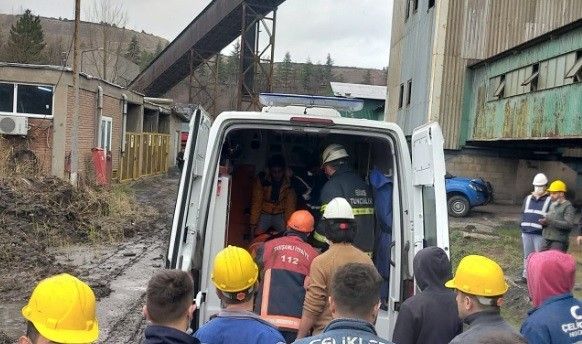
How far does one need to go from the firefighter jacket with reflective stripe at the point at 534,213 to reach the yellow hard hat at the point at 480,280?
286 inches

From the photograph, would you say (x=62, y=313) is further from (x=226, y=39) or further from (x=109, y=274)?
(x=226, y=39)

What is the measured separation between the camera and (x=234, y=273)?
3.29 m

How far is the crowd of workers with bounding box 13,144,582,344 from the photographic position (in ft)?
7.88

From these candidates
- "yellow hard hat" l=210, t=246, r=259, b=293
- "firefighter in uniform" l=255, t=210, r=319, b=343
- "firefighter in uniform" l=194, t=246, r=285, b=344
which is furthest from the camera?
"firefighter in uniform" l=255, t=210, r=319, b=343

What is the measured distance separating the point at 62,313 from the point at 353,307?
1176 millimetres


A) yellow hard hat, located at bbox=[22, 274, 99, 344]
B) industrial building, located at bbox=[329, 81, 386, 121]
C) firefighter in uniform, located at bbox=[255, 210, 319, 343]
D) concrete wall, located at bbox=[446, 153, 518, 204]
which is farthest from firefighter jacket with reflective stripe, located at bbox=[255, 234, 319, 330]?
industrial building, located at bbox=[329, 81, 386, 121]

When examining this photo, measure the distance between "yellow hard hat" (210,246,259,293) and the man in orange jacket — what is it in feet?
9.98

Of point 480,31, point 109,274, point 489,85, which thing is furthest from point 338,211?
point 480,31

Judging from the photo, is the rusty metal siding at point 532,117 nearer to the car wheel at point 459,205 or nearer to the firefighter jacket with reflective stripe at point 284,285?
the car wheel at point 459,205

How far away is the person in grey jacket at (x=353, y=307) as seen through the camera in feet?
8.43

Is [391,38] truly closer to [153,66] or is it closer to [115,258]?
[153,66]

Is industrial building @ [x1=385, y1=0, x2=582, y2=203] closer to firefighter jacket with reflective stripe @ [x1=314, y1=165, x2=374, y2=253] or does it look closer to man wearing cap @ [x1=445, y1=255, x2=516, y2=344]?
firefighter jacket with reflective stripe @ [x1=314, y1=165, x2=374, y2=253]

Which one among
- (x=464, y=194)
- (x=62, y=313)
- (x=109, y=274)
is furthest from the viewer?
(x=464, y=194)

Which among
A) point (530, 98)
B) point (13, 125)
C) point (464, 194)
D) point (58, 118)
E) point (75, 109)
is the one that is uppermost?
point (530, 98)
